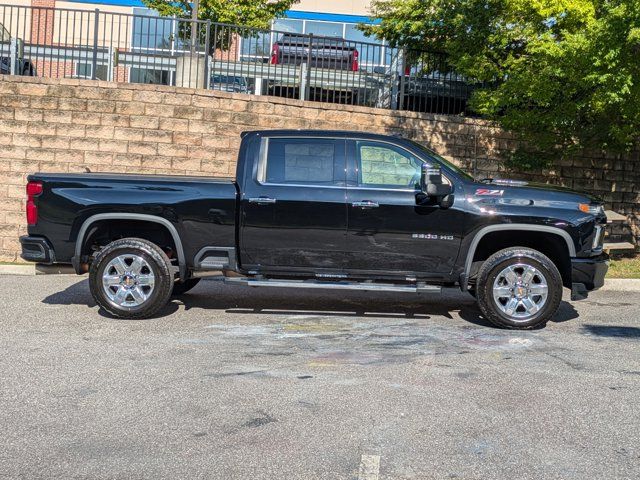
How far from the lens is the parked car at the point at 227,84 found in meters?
14.7

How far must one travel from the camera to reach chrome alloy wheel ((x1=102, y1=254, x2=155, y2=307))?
796 centimetres

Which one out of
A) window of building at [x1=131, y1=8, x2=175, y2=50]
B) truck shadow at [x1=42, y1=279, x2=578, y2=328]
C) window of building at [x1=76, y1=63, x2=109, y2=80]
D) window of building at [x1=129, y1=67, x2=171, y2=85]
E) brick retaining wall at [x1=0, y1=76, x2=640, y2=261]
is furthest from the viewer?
window of building at [x1=131, y1=8, x2=175, y2=50]

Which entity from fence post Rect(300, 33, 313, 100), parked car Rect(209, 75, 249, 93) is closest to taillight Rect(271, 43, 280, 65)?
fence post Rect(300, 33, 313, 100)

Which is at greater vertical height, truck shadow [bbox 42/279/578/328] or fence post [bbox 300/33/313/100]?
fence post [bbox 300/33/313/100]

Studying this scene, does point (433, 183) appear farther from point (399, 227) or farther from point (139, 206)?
point (139, 206)

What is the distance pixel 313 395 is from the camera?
5.43m

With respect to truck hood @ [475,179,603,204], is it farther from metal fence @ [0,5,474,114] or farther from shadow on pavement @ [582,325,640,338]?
metal fence @ [0,5,474,114]

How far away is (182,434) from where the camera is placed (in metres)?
4.62

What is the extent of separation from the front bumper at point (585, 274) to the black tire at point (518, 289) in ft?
0.71

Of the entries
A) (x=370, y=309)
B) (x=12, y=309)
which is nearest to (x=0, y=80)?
(x=12, y=309)

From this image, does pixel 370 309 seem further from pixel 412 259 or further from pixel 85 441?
pixel 85 441

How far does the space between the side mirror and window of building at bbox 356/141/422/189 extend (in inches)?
9.3

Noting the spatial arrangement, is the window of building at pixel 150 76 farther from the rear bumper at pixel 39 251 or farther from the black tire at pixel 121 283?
the black tire at pixel 121 283

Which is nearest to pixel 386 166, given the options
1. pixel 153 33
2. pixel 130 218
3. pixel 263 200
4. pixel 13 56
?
pixel 263 200
